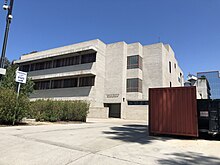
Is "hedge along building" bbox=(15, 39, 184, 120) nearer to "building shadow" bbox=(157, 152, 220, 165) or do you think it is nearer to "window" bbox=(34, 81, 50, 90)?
"window" bbox=(34, 81, 50, 90)

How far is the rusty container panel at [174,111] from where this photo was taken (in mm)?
9219

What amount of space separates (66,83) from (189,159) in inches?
1302

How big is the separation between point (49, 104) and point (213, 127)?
14141 mm

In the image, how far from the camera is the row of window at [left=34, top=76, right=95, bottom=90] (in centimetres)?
3409

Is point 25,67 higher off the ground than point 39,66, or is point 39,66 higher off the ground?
point 25,67

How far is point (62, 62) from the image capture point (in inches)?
1503

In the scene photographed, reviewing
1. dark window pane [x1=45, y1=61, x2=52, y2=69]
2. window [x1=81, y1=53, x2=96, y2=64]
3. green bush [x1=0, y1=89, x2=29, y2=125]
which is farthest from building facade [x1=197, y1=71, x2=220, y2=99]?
green bush [x1=0, y1=89, x2=29, y2=125]

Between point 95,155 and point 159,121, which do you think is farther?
point 159,121

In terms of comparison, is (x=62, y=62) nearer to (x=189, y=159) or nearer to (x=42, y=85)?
(x=42, y=85)

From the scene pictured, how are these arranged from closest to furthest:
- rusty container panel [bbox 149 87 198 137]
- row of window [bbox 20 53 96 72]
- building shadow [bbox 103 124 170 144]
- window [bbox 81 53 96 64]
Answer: building shadow [bbox 103 124 170 144] < rusty container panel [bbox 149 87 198 137] < window [bbox 81 53 96 64] < row of window [bbox 20 53 96 72]

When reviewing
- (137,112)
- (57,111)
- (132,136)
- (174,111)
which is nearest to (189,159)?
(174,111)

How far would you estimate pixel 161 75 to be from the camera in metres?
33.1

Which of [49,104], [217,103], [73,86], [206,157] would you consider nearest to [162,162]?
[206,157]

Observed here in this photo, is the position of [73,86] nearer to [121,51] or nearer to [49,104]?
[121,51]
